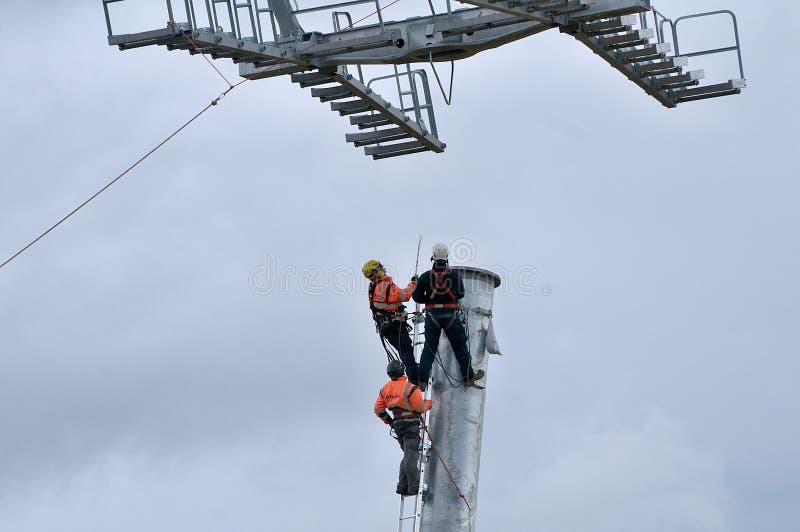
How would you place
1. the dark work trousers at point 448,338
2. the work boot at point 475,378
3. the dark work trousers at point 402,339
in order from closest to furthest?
the dark work trousers at point 448,338, the work boot at point 475,378, the dark work trousers at point 402,339

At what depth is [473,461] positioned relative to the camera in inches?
1166

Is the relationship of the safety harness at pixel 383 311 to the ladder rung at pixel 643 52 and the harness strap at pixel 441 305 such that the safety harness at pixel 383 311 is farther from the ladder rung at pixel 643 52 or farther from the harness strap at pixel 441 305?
the ladder rung at pixel 643 52

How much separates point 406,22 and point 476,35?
1.16 meters

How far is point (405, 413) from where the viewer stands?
2870 centimetres

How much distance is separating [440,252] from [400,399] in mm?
2336

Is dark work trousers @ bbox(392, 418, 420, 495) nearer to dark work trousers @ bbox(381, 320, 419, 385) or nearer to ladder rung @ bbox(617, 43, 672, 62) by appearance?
dark work trousers @ bbox(381, 320, 419, 385)

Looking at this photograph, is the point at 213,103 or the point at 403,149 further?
the point at 403,149

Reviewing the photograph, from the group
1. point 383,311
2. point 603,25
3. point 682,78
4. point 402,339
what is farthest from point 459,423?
point 603,25

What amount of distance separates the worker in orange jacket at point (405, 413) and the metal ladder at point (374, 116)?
15.8 ft

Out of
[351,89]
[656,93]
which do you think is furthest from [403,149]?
[656,93]

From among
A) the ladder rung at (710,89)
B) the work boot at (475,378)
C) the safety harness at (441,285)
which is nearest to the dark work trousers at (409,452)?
the work boot at (475,378)

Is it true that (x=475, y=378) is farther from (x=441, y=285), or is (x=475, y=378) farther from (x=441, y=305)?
(x=441, y=285)

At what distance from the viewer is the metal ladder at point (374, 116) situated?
30.6 metres

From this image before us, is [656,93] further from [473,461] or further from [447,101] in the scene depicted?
[473,461]
